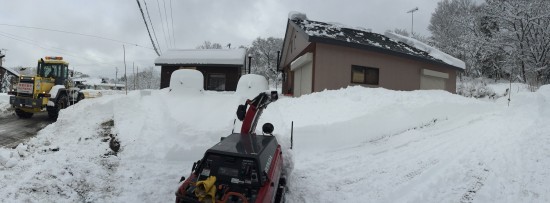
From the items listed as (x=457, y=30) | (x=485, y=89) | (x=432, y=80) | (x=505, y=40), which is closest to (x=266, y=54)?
(x=457, y=30)

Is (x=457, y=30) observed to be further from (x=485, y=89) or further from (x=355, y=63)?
(x=355, y=63)

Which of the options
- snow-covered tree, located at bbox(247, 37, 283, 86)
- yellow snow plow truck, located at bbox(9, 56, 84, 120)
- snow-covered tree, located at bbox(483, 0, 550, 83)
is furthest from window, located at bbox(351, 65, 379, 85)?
snow-covered tree, located at bbox(247, 37, 283, 86)

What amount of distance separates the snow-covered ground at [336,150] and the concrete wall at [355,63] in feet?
5.55

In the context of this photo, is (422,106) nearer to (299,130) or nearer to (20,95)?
(299,130)

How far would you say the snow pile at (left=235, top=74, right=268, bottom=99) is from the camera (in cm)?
1500

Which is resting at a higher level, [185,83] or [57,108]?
[185,83]

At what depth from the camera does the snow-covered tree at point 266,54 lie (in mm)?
47062

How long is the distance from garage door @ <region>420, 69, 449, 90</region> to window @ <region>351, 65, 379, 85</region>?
3.49 metres

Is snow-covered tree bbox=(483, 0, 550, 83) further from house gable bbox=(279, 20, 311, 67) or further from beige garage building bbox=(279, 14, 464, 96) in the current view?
house gable bbox=(279, 20, 311, 67)

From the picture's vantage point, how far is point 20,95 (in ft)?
46.1

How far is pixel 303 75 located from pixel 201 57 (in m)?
8.76

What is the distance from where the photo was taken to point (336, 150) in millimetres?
7996

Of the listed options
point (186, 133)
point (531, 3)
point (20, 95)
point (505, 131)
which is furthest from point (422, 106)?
point (531, 3)

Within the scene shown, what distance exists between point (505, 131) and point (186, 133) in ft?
26.7
